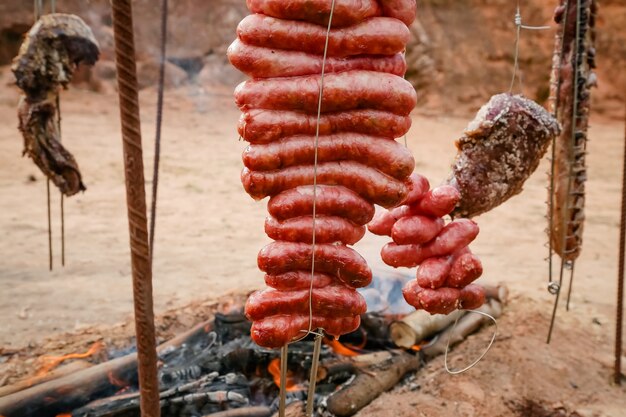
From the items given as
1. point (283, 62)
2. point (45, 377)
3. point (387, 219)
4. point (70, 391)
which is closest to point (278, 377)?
point (70, 391)

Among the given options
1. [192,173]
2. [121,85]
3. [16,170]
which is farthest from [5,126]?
[121,85]

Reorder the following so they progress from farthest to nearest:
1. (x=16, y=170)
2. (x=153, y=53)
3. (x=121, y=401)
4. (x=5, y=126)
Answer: (x=153, y=53) < (x=5, y=126) < (x=16, y=170) < (x=121, y=401)

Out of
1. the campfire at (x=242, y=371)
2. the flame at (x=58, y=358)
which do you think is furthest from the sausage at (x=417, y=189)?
the flame at (x=58, y=358)

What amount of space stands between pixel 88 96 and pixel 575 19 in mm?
12339

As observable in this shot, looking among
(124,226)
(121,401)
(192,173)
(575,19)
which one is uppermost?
(575,19)

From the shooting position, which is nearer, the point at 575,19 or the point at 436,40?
the point at 575,19

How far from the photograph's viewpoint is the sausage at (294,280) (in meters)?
1.74

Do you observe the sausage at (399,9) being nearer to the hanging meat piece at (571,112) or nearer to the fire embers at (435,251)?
the fire embers at (435,251)

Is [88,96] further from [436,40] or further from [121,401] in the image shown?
[121,401]

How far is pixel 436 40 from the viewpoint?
1532cm

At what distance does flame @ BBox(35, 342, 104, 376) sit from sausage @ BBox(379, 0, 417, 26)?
2880mm

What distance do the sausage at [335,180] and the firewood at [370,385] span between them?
1644 millimetres

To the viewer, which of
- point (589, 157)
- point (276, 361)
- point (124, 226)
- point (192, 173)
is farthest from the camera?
point (589, 157)

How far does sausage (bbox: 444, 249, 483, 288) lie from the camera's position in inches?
79.6
